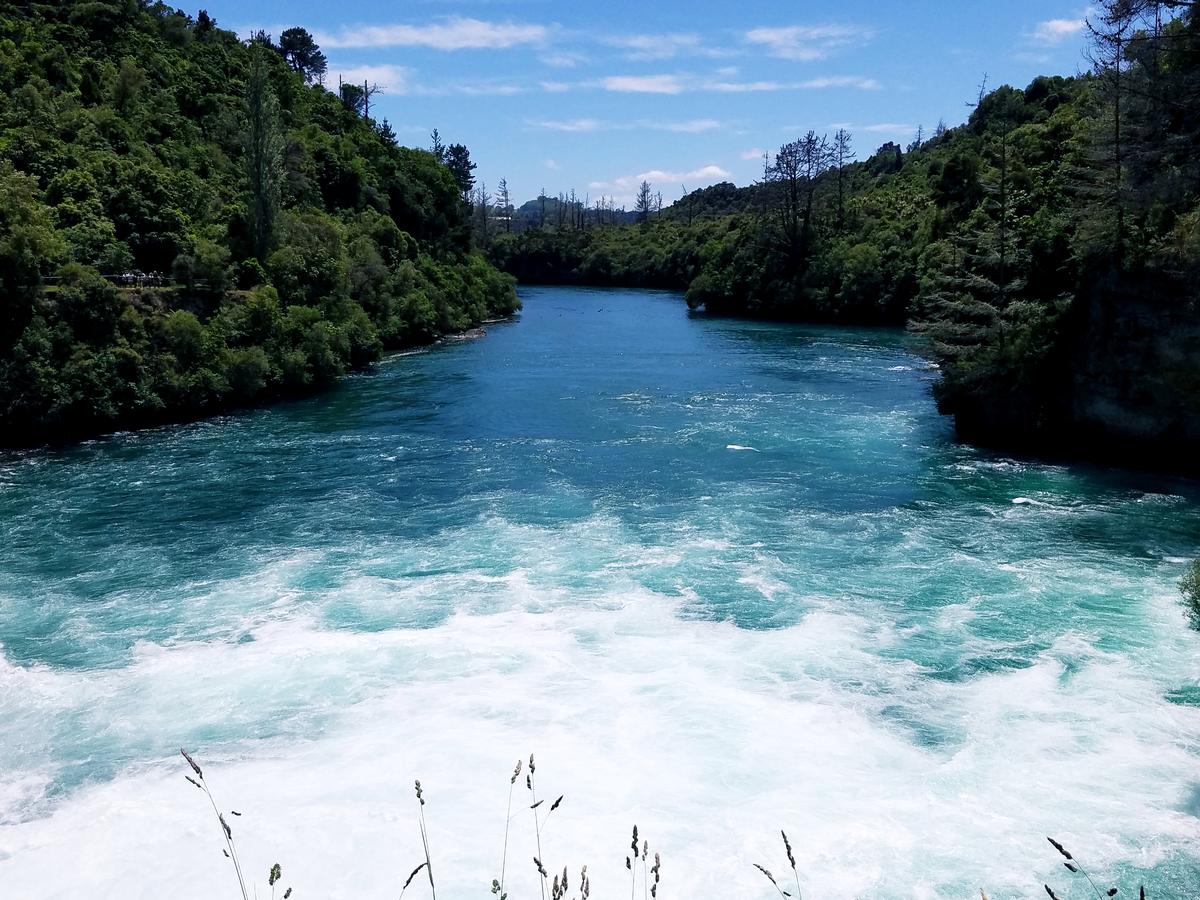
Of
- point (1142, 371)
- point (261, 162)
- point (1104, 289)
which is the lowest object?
point (1142, 371)

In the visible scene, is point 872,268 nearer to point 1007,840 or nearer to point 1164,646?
point 1164,646

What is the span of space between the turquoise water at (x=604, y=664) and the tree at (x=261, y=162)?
20.2 metres

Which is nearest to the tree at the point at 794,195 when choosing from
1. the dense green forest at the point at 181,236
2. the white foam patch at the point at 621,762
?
the dense green forest at the point at 181,236

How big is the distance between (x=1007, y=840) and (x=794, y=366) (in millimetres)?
45059

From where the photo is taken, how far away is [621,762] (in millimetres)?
15297

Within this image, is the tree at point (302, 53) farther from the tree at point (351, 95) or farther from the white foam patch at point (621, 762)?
the white foam patch at point (621, 762)

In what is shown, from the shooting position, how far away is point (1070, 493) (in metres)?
29.6

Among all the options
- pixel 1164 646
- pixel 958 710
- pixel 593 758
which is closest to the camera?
pixel 593 758

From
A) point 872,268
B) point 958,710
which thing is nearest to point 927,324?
point 958,710

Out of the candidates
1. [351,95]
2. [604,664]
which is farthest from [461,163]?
[604,664]

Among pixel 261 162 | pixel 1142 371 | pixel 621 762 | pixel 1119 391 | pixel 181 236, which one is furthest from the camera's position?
pixel 261 162

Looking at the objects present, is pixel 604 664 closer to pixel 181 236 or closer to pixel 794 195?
pixel 181 236

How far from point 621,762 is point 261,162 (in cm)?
4640

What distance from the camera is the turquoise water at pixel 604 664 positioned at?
43.6 ft
